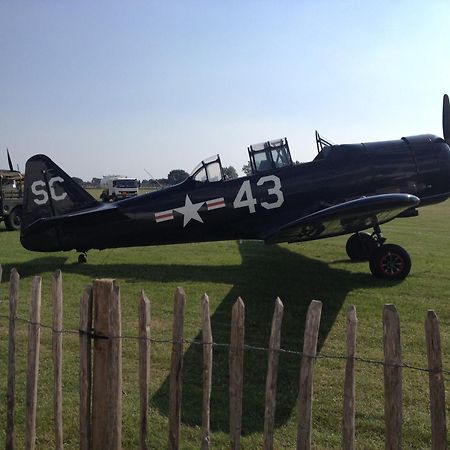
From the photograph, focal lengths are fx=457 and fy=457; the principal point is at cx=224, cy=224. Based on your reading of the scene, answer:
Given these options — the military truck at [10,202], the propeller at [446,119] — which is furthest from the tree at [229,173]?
the military truck at [10,202]

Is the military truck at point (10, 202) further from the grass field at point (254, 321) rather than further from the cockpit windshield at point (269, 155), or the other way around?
the cockpit windshield at point (269, 155)

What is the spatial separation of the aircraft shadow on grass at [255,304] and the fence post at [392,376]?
1.13 m

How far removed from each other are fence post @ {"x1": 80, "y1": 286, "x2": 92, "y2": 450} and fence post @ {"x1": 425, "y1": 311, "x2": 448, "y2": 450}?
72.8 inches

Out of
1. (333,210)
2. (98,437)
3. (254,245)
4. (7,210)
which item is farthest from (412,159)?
(7,210)

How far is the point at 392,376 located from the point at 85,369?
5.64 ft

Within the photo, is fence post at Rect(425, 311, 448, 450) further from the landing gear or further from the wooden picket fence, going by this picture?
the landing gear

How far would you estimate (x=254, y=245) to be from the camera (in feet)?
40.0

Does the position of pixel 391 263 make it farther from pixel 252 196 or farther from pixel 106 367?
pixel 106 367

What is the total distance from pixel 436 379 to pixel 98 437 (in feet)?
6.24

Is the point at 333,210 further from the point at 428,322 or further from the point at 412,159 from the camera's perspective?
the point at 428,322

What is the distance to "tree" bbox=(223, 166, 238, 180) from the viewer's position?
8523mm

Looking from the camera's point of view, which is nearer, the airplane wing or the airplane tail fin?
the airplane wing

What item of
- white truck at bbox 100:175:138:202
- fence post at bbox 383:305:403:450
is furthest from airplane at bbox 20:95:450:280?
white truck at bbox 100:175:138:202

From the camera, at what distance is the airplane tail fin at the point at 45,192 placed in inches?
348
